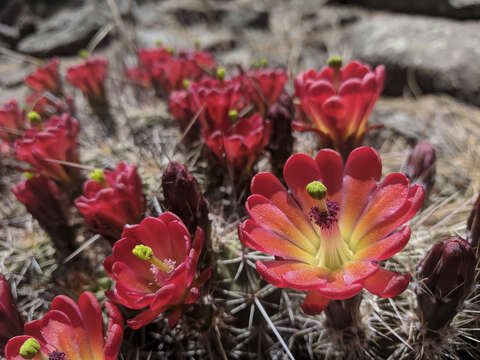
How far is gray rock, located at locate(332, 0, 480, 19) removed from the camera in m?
3.47

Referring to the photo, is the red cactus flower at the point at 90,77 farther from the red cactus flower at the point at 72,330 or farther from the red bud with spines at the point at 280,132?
the red cactus flower at the point at 72,330

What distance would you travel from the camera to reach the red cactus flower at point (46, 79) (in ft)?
7.59

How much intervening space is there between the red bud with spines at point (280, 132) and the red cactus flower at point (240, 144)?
0.20 feet

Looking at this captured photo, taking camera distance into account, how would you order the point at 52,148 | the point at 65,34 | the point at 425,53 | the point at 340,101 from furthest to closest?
the point at 65,34 → the point at 425,53 → the point at 52,148 → the point at 340,101

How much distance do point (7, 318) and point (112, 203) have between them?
44 cm

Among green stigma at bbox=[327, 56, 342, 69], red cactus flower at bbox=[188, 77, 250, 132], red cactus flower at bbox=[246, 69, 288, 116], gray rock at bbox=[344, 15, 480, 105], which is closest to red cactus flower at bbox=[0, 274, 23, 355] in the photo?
red cactus flower at bbox=[188, 77, 250, 132]

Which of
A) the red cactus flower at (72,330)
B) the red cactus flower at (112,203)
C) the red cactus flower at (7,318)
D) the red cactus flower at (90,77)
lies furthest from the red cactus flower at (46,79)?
the red cactus flower at (72,330)

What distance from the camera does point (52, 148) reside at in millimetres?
1483

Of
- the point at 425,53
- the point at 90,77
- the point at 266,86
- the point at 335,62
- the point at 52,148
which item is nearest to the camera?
the point at 335,62

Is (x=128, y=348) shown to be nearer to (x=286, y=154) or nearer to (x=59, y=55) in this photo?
(x=286, y=154)

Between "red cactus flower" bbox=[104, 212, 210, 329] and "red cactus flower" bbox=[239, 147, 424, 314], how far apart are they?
0.17 meters

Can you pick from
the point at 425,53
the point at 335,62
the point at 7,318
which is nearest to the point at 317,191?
the point at 335,62

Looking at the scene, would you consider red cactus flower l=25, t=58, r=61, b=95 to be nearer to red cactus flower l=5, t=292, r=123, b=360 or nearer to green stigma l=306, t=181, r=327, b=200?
red cactus flower l=5, t=292, r=123, b=360

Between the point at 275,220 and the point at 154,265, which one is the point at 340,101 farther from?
the point at 154,265
